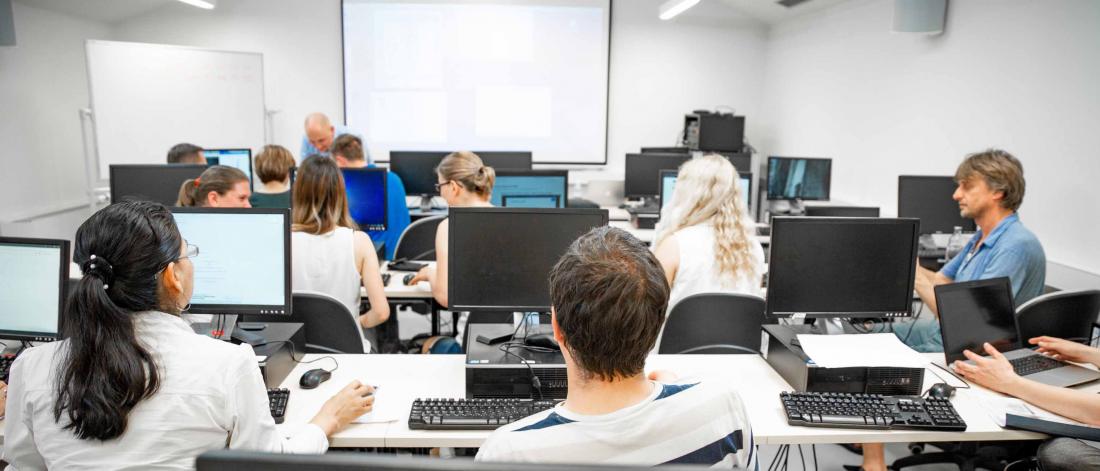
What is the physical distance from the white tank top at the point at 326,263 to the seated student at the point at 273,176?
1.27 meters

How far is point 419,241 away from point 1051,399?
2.75m

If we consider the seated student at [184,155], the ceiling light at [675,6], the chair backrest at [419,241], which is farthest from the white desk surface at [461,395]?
the ceiling light at [675,6]

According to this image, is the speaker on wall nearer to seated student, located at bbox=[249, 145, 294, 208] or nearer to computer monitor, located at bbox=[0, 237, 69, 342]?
seated student, located at bbox=[249, 145, 294, 208]

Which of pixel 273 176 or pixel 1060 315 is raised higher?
pixel 273 176

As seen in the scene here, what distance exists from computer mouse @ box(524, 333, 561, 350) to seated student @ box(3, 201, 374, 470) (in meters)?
0.76

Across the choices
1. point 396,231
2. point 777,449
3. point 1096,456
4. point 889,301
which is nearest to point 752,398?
point 889,301

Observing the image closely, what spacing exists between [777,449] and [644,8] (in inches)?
216

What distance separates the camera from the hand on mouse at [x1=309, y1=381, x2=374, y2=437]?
1.55 meters

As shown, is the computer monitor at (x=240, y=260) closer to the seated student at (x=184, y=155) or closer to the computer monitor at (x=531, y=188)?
the computer monitor at (x=531, y=188)

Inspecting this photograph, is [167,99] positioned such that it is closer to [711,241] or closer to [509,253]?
[509,253]

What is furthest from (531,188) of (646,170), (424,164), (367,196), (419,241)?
(646,170)

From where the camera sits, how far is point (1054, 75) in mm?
3486

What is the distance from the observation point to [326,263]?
96.5 inches

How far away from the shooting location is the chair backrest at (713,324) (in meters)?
2.14
